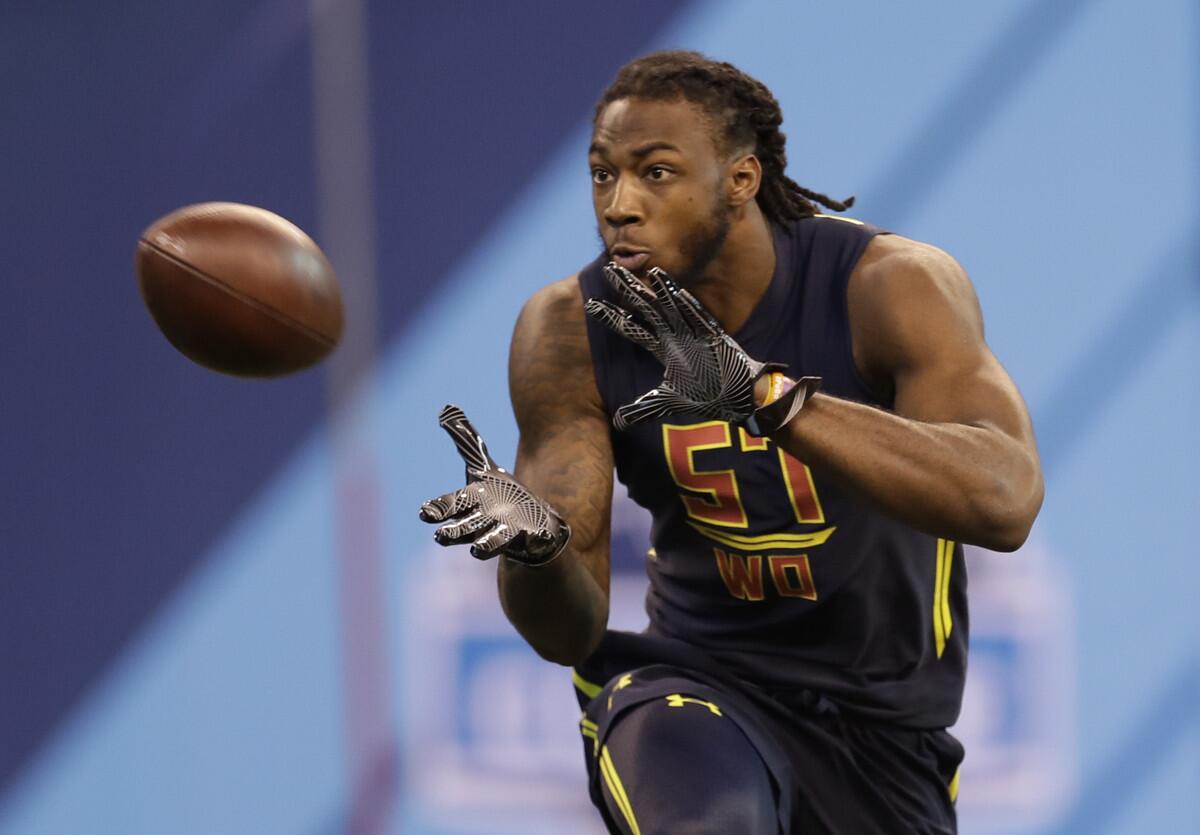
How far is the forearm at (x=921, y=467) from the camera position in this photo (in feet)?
6.28

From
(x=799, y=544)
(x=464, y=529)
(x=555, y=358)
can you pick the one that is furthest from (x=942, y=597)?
(x=464, y=529)

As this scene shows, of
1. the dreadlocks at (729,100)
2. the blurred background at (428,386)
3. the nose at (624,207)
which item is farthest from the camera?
the blurred background at (428,386)

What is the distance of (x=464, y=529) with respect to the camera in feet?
6.49

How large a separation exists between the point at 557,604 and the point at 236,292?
59 cm

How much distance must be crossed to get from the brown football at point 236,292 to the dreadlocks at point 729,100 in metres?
0.47

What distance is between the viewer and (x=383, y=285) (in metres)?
4.12

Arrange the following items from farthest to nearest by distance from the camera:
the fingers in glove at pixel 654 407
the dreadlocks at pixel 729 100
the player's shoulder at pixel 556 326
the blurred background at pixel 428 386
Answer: the blurred background at pixel 428 386
the player's shoulder at pixel 556 326
the dreadlocks at pixel 729 100
the fingers in glove at pixel 654 407

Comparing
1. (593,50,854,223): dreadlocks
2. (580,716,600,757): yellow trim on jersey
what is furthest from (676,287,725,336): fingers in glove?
(580,716,600,757): yellow trim on jersey

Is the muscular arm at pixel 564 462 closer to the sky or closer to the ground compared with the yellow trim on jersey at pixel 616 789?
closer to the sky

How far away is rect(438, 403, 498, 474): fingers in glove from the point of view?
6.89ft

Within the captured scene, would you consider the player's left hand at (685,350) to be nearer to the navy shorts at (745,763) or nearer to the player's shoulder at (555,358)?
the player's shoulder at (555,358)

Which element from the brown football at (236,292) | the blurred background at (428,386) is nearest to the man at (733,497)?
the brown football at (236,292)

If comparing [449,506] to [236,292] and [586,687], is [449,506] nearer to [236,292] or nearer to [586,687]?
[236,292]

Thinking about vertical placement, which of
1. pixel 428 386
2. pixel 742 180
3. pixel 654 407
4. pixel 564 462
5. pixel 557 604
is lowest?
pixel 428 386
